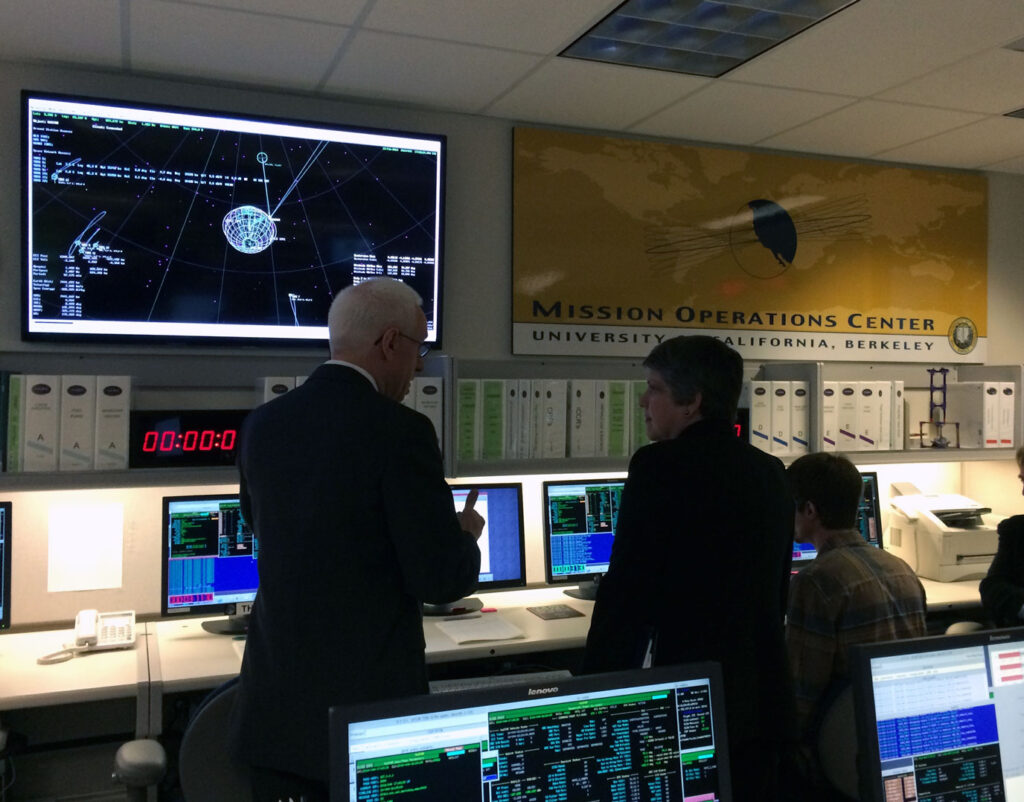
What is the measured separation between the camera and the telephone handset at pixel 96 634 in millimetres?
2566

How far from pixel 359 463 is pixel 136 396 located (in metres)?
1.61

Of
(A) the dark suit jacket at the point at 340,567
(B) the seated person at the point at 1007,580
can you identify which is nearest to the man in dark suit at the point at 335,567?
(A) the dark suit jacket at the point at 340,567

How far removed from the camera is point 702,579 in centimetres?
173

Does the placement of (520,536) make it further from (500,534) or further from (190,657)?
(190,657)

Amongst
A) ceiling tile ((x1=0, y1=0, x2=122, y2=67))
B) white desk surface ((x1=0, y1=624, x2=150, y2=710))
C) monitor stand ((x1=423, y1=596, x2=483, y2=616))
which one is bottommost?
white desk surface ((x1=0, y1=624, x2=150, y2=710))

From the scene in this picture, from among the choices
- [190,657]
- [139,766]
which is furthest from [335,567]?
[190,657]

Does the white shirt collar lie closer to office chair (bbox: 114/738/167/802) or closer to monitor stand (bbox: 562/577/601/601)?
office chair (bbox: 114/738/167/802)

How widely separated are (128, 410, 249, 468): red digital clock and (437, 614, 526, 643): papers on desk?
2.83 feet

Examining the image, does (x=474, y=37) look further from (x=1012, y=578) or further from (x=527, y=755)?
(x=1012, y=578)

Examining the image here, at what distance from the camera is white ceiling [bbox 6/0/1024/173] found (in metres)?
2.49

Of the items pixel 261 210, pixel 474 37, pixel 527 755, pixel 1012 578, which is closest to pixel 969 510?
pixel 1012 578

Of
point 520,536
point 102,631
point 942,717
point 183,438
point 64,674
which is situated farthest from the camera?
point 520,536

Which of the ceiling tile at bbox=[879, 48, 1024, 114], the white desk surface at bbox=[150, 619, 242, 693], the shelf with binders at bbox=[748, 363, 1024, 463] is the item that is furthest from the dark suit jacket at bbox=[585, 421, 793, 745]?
the ceiling tile at bbox=[879, 48, 1024, 114]

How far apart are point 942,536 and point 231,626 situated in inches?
104
